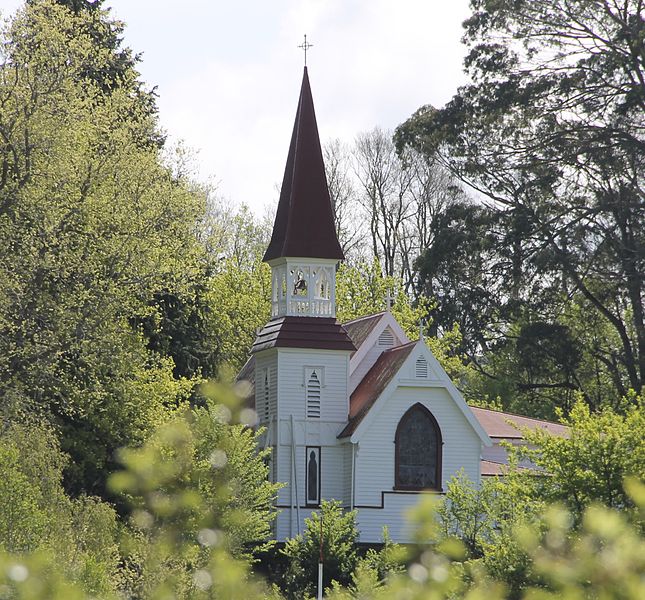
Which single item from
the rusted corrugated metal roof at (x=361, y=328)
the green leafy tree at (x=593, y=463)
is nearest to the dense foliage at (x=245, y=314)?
the green leafy tree at (x=593, y=463)

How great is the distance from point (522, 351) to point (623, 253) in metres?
4.59

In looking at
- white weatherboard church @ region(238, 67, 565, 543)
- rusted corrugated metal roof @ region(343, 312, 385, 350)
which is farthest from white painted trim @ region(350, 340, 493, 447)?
rusted corrugated metal roof @ region(343, 312, 385, 350)

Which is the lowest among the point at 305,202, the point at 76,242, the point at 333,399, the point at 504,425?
the point at 504,425

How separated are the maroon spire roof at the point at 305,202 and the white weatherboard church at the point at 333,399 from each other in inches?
1.0

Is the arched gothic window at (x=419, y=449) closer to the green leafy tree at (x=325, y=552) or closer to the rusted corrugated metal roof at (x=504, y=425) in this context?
the green leafy tree at (x=325, y=552)

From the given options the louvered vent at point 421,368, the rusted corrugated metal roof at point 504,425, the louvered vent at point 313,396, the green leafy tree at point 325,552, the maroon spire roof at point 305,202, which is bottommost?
the green leafy tree at point 325,552

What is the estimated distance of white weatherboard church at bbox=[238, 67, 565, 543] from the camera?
32125 millimetres

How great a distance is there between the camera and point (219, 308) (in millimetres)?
44469

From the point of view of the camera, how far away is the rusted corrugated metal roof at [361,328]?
35.0m

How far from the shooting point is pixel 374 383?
33281 mm

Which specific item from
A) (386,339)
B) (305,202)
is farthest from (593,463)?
(305,202)

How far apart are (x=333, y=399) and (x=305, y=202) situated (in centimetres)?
521

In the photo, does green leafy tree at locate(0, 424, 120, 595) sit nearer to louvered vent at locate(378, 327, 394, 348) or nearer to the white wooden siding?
the white wooden siding

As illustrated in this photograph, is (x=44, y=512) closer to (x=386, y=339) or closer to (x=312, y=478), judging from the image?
(x=312, y=478)
